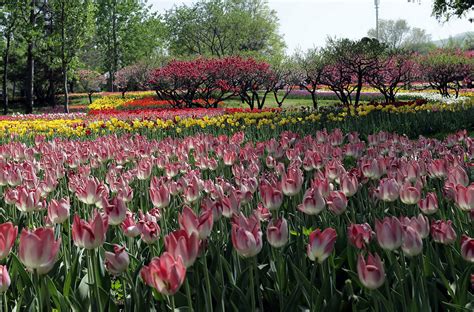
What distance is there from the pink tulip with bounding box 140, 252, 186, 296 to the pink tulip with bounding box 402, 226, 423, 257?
0.74 metres

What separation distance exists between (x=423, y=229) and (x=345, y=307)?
0.42 m

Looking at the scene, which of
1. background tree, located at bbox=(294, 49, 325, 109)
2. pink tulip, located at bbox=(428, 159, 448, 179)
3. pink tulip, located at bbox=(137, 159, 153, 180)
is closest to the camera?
pink tulip, located at bbox=(428, 159, 448, 179)

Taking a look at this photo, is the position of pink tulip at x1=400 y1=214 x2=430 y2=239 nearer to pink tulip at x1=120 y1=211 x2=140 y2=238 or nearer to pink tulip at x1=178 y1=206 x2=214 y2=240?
pink tulip at x1=178 y1=206 x2=214 y2=240

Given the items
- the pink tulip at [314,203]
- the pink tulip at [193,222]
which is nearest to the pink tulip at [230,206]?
the pink tulip at [314,203]

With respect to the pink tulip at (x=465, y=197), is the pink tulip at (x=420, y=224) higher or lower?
lower

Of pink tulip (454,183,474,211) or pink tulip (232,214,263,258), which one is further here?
pink tulip (454,183,474,211)

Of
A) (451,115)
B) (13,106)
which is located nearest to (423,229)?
(451,115)

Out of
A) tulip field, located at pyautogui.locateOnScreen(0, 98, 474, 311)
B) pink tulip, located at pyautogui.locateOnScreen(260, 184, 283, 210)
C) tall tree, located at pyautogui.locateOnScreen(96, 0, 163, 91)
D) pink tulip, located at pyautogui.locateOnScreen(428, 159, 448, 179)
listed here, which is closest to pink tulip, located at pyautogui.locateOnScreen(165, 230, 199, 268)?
tulip field, located at pyautogui.locateOnScreen(0, 98, 474, 311)

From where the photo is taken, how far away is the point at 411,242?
59.2 inches

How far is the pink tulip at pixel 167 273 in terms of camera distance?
1.16 metres

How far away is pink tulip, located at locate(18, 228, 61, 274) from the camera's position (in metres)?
1.31

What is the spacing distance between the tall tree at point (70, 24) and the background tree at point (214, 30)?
19.1 metres

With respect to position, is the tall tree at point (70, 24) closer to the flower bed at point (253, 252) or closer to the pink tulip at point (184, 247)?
the flower bed at point (253, 252)

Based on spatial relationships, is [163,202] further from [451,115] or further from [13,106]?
[13,106]
